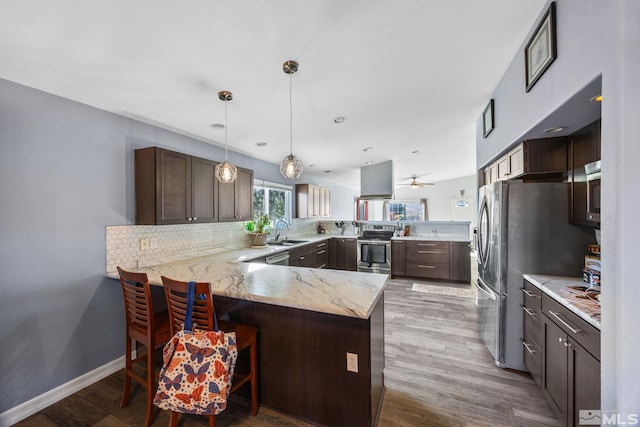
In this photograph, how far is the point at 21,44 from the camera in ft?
4.76

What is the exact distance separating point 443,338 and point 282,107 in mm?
2997

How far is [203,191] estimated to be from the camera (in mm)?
2975

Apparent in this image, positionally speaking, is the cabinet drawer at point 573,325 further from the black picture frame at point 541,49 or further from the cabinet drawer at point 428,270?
the cabinet drawer at point 428,270

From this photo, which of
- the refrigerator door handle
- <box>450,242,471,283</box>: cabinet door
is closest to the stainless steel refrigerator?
the refrigerator door handle

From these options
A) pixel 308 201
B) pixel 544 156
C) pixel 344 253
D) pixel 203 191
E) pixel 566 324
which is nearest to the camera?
pixel 566 324

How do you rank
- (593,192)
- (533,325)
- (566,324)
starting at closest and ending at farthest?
(566,324) < (593,192) < (533,325)

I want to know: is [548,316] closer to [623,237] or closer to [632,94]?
[623,237]

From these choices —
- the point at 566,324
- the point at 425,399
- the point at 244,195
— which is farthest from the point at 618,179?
the point at 244,195

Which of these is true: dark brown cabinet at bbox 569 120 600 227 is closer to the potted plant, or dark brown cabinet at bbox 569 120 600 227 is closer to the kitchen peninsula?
the kitchen peninsula

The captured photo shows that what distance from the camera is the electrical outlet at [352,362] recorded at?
5.07ft

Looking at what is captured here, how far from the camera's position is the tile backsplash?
241cm

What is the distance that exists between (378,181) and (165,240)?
13.9ft

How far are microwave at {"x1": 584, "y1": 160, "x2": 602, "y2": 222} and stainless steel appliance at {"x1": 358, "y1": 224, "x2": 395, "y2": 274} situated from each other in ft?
12.3

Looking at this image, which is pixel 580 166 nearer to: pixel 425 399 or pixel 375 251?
pixel 425 399
